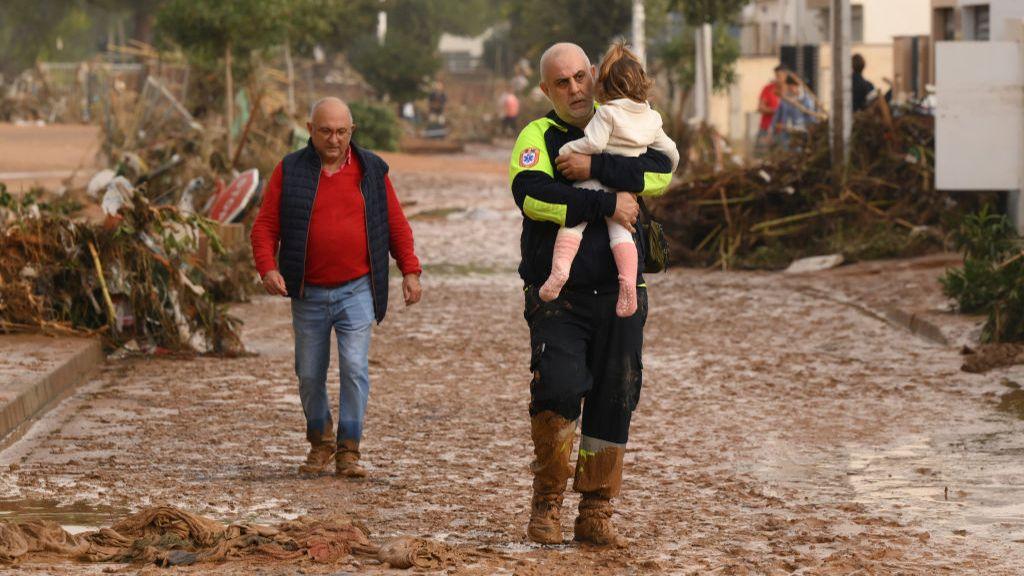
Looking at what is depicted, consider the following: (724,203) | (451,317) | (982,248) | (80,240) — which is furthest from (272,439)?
(724,203)

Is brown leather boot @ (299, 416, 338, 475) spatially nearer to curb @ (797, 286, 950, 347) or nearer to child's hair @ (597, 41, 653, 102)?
child's hair @ (597, 41, 653, 102)

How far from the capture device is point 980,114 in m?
16.7

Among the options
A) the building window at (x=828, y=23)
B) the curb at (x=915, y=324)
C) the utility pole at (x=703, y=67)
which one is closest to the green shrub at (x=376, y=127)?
the utility pole at (x=703, y=67)

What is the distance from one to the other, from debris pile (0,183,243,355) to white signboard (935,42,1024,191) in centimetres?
741

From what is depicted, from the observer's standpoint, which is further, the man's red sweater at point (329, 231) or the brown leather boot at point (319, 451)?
the brown leather boot at point (319, 451)

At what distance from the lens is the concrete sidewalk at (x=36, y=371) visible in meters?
9.50

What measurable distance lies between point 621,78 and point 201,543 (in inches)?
83.4

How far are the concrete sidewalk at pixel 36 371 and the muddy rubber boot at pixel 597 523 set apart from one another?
3616mm

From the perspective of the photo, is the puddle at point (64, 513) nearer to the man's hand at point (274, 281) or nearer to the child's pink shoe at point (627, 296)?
the man's hand at point (274, 281)

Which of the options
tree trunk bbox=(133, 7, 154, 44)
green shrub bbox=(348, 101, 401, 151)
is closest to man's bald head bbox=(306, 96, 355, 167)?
green shrub bbox=(348, 101, 401, 151)

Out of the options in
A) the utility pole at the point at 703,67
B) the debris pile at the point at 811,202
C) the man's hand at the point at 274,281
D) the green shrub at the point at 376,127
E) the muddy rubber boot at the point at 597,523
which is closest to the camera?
the muddy rubber boot at the point at 597,523

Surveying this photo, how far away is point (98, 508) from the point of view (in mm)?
7301

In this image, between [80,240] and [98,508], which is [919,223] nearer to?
[80,240]

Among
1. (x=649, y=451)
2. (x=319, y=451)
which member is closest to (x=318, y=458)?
(x=319, y=451)
